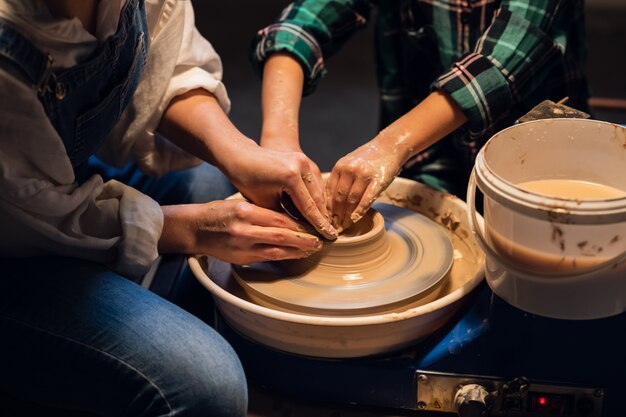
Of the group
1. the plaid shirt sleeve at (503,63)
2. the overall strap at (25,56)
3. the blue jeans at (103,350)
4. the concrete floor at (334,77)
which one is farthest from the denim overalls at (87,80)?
the concrete floor at (334,77)

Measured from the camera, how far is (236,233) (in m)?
1.29

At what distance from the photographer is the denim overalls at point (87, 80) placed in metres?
1.06

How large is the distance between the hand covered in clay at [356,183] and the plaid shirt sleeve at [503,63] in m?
0.21

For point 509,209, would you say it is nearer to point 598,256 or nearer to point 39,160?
point 598,256

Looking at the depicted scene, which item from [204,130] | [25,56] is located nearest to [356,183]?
[204,130]

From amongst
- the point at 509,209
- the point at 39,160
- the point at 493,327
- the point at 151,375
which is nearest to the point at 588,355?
the point at 493,327

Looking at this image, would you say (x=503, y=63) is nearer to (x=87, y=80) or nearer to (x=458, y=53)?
(x=458, y=53)

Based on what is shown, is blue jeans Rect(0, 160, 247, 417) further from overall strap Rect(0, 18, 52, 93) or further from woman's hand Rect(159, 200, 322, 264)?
overall strap Rect(0, 18, 52, 93)

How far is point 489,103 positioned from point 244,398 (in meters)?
0.73

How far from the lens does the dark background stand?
3.14m

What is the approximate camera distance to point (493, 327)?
122 cm

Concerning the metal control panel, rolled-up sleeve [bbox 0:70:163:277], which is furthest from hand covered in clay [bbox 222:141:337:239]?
the metal control panel

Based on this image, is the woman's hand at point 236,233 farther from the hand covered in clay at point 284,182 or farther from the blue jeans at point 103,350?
the blue jeans at point 103,350

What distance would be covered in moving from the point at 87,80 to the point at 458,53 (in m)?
0.84
